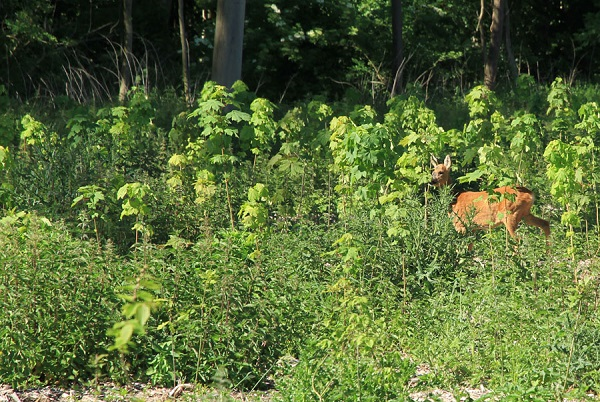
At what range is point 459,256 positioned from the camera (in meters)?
7.16

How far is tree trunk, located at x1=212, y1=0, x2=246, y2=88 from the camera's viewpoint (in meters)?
13.4

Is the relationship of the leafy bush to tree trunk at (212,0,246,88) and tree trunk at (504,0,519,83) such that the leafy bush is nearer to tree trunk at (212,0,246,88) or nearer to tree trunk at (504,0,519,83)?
tree trunk at (212,0,246,88)

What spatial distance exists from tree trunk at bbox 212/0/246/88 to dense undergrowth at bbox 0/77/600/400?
14.9ft

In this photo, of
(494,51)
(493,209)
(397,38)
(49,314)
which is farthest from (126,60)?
(49,314)

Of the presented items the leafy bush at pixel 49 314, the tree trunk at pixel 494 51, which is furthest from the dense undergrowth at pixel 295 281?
the tree trunk at pixel 494 51

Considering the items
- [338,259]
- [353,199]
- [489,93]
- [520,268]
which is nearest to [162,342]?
[338,259]

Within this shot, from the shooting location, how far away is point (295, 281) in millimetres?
5828

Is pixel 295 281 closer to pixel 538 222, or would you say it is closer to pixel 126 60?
pixel 538 222

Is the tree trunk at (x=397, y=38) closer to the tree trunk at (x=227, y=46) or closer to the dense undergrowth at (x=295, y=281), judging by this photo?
the tree trunk at (x=227, y=46)

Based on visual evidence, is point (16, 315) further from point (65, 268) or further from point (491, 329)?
point (491, 329)

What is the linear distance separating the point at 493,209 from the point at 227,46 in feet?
21.4

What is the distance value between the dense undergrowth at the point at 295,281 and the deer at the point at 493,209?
0.15 meters

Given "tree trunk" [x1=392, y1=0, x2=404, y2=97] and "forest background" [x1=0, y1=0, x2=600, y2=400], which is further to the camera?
"tree trunk" [x1=392, y1=0, x2=404, y2=97]

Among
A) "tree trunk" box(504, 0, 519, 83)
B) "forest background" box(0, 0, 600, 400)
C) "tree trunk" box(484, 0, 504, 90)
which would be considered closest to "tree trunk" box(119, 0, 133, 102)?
"forest background" box(0, 0, 600, 400)
